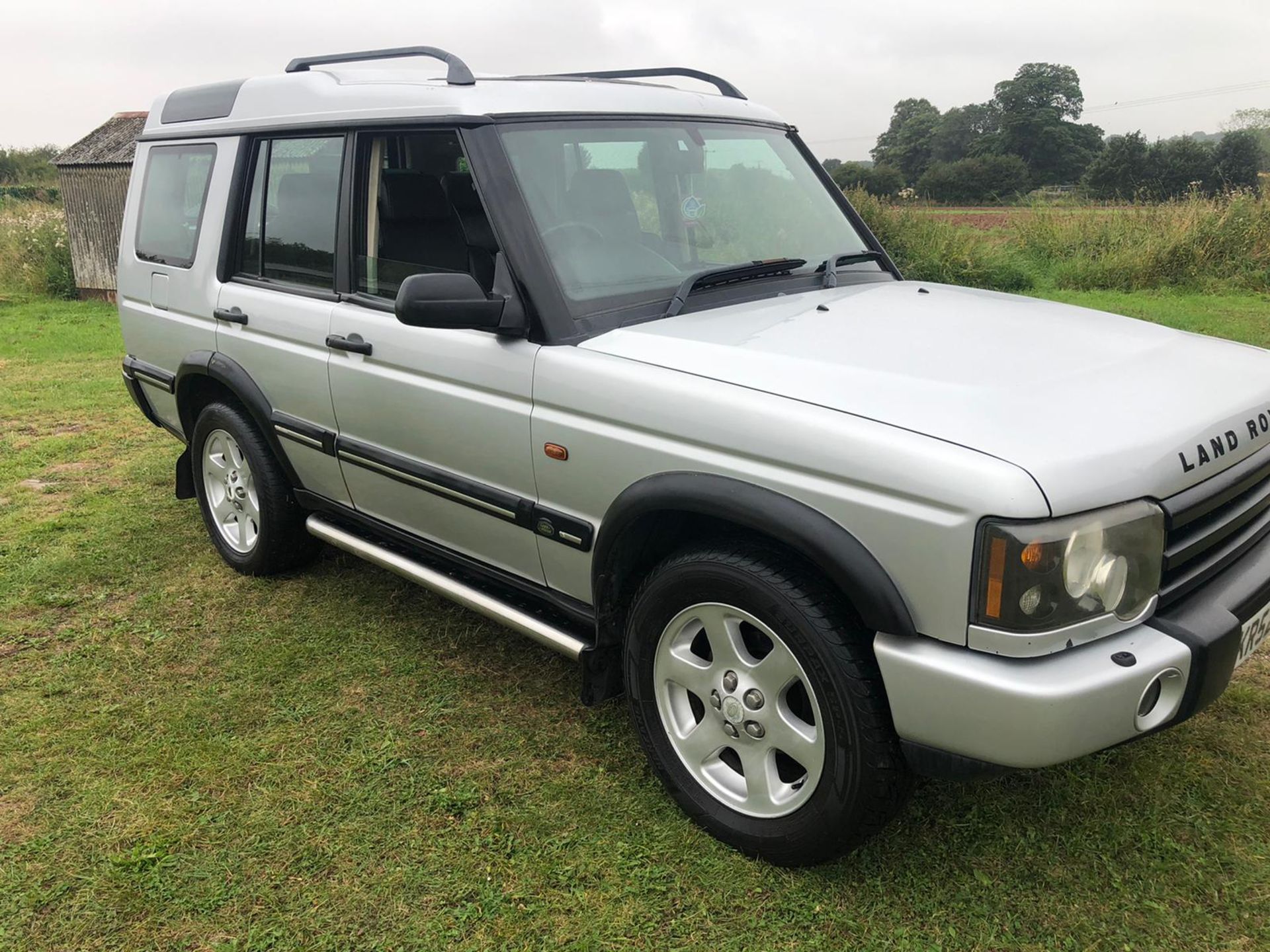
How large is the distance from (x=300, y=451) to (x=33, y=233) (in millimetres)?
15109

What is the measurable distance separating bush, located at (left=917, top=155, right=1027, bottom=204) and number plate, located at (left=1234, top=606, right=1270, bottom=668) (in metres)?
13.6

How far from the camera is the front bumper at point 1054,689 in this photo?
195 cm

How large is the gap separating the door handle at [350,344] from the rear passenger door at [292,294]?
66 millimetres

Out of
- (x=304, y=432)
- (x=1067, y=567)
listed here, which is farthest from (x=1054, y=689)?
(x=304, y=432)

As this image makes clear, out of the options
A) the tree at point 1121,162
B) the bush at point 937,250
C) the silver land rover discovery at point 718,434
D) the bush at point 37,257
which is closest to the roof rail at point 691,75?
the silver land rover discovery at point 718,434

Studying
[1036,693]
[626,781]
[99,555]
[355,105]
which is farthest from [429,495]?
[99,555]

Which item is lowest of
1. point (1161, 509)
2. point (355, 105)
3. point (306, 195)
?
point (1161, 509)

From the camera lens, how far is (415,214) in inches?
131

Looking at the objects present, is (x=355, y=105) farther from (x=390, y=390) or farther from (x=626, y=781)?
(x=626, y=781)

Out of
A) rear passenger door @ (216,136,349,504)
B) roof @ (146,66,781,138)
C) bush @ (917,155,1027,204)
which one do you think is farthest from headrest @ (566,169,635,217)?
bush @ (917,155,1027,204)

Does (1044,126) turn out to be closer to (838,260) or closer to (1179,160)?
(1179,160)

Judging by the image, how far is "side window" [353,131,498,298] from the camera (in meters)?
3.07

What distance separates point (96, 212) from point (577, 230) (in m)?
14.1

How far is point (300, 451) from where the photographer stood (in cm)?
390
